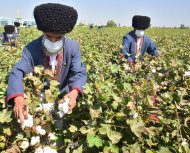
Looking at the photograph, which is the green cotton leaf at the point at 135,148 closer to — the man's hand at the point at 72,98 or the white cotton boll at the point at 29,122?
the man's hand at the point at 72,98

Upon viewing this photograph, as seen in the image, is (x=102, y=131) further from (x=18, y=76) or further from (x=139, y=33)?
(x=139, y=33)

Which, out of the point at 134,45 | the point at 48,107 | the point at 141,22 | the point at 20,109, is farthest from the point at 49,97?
the point at 141,22

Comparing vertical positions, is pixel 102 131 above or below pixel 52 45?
below

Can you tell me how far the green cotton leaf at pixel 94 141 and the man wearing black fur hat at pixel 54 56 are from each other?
35 centimetres

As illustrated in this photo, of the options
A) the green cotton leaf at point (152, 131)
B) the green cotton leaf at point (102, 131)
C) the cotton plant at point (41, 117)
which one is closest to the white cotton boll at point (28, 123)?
the cotton plant at point (41, 117)

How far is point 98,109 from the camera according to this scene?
7.43 feet

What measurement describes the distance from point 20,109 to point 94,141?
510 millimetres

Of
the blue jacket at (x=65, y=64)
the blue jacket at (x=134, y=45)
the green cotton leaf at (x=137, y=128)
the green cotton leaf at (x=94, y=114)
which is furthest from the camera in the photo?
the blue jacket at (x=134, y=45)

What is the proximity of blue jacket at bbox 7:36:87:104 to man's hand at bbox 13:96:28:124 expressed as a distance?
0.26 m

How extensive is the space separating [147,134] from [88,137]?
13.1 inches

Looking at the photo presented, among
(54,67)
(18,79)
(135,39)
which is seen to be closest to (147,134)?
(18,79)

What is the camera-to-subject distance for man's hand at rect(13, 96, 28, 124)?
2.31 metres

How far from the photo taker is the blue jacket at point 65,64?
281 centimetres

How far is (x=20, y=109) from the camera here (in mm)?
2340
